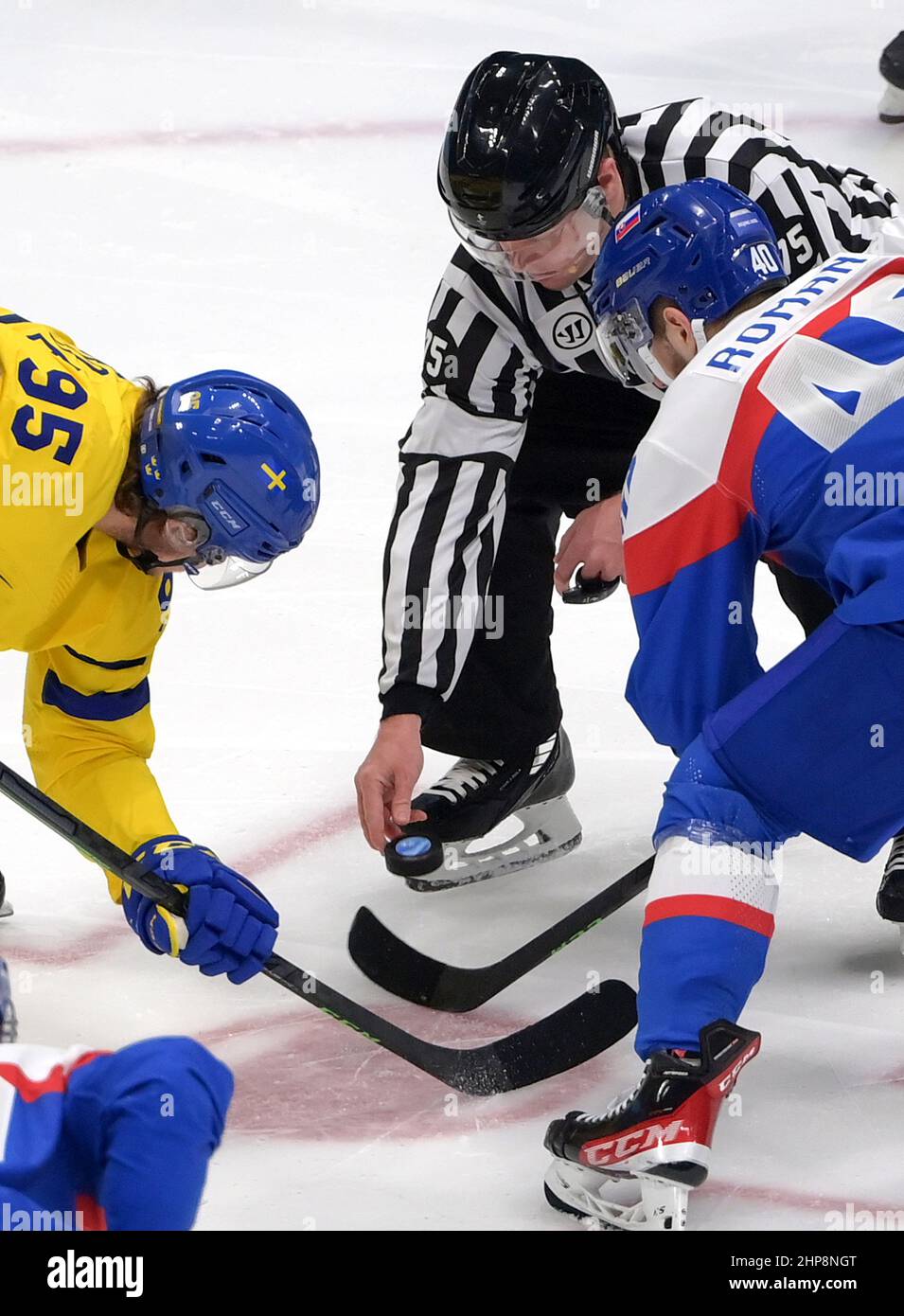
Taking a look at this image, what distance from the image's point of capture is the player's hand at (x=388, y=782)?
256 centimetres

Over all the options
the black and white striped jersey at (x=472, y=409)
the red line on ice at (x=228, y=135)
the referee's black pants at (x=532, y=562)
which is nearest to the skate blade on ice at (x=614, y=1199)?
the black and white striped jersey at (x=472, y=409)

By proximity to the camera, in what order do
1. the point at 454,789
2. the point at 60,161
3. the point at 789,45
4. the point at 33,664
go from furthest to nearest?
the point at 789,45, the point at 60,161, the point at 454,789, the point at 33,664

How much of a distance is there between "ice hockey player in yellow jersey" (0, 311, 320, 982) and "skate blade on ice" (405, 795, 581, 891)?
57 centimetres

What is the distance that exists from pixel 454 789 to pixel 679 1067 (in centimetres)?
110

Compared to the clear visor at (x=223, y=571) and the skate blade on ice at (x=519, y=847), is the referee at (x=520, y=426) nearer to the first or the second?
the skate blade on ice at (x=519, y=847)

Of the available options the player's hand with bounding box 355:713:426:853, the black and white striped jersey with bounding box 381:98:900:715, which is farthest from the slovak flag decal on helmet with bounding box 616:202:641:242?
the player's hand with bounding box 355:713:426:853

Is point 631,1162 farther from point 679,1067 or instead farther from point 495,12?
point 495,12

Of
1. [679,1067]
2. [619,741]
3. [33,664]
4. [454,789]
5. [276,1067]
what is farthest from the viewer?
[619,741]

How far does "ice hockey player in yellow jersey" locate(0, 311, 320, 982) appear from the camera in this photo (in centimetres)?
225

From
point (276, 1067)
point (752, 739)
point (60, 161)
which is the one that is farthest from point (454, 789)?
point (60, 161)

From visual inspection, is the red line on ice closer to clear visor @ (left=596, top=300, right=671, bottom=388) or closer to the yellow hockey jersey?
the yellow hockey jersey

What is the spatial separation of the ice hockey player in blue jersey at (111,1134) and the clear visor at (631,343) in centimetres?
110

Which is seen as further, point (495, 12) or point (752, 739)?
point (495, 12)
